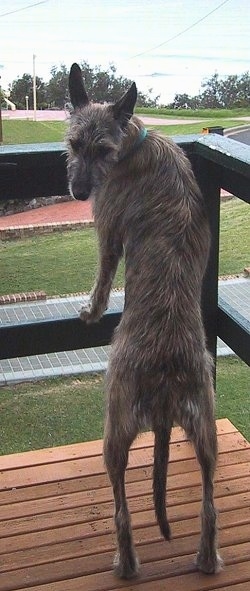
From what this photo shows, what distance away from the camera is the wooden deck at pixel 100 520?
199 centimetres

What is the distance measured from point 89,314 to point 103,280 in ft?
0.45

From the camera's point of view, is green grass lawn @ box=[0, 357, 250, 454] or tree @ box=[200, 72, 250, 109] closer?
green grass lawn @ box=[0, 357, 250, 454]

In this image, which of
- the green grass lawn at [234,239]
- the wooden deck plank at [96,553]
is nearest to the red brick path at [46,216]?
the green grass lawn at [234,239]

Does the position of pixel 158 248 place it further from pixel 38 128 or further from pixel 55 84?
pixel 38 128

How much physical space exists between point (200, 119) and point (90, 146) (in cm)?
1065

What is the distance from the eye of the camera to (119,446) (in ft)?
5.91

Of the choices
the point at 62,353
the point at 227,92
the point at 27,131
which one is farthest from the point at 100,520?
the point at 227,92

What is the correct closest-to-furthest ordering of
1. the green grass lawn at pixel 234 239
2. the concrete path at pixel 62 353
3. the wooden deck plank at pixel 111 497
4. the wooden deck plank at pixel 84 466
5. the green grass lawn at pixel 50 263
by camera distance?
1. the wooden deck plank at pixel 111 497
2. the wooden deck plank at pixel 84 466
3. the concrete path at pixel 62 353
4. the green grass lawn at pixel 50 263
5. the green grass lawn at pixel 234 239

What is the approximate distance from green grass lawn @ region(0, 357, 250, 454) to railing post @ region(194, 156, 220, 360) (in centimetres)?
153

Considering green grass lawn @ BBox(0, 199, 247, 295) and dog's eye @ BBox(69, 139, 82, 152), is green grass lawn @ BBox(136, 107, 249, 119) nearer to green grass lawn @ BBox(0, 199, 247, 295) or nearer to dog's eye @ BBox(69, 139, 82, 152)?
green grass lawn @ BBox(0, 199, 247, 295)

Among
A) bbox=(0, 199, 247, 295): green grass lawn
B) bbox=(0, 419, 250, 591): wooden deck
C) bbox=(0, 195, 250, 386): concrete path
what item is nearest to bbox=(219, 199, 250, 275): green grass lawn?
bbox=(0, 199, 247, 295): green grass lawn

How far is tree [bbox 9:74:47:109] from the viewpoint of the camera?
37.2 feet

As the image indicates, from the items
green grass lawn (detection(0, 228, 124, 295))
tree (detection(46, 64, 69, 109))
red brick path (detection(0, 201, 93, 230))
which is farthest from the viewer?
tree (detection(46, 64, 69, 109))

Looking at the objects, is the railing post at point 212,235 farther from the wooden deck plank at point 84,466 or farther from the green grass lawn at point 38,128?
the green grass lawn at point 38,128
